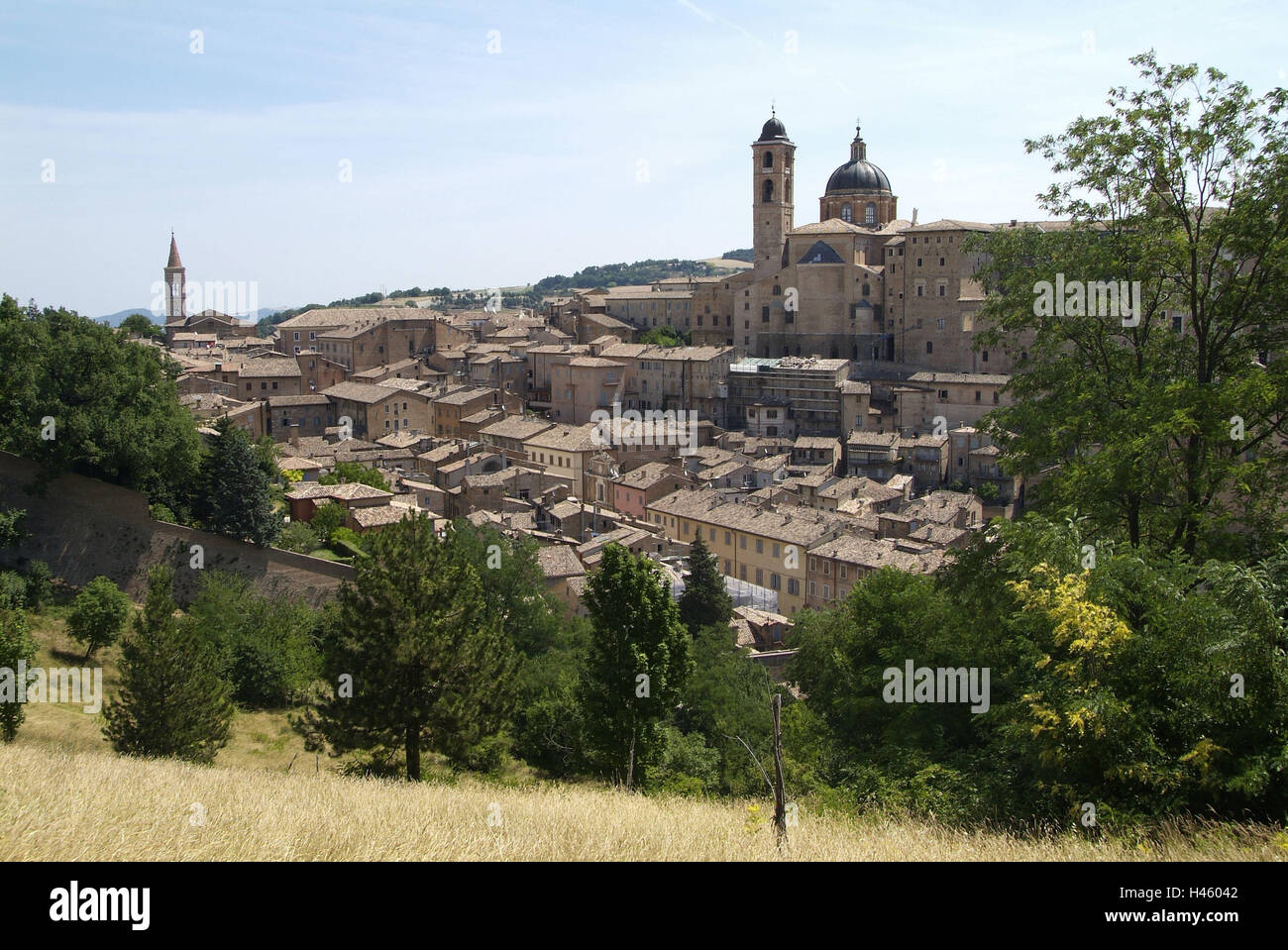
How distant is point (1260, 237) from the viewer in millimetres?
9812

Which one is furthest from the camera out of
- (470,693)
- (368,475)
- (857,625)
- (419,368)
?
(419,368)

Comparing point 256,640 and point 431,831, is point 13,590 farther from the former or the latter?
point 431,831

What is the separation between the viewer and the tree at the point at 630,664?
→ 1378cm

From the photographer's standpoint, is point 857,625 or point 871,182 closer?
point 857,625

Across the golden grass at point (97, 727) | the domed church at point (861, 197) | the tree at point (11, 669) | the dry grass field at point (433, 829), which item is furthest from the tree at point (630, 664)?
the domed church at point (861, 197)

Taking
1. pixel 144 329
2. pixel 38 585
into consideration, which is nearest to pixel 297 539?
pixel 38 585

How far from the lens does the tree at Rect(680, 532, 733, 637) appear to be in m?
29.2

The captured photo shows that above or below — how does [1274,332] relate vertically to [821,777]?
above

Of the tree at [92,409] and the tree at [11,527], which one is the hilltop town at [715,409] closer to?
the tree at [92,409]

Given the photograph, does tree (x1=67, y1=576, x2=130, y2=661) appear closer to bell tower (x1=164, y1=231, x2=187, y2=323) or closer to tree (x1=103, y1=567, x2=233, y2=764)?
tree (x1=103, y1=567, x2=233, y2=764)

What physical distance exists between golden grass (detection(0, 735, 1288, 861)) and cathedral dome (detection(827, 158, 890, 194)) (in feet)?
208
